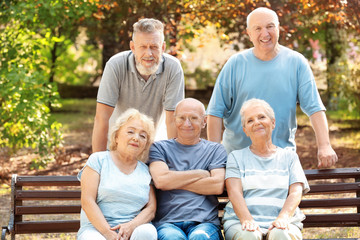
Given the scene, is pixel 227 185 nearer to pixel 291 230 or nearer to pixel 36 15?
pixel 291 230

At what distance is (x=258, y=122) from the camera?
3.82 m

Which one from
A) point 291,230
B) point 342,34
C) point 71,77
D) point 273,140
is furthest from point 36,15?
point 71,77

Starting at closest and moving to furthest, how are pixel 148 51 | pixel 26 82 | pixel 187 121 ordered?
pixel 187 121
pixel 148 51
pixel 26 82

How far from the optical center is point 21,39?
8164mm

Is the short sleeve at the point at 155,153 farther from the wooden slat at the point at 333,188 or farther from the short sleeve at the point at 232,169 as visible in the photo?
the wooden slat at the point at 333,188

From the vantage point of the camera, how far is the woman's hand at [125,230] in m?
3.63

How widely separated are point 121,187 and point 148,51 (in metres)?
0.92

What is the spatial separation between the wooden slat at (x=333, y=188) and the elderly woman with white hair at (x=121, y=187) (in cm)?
122

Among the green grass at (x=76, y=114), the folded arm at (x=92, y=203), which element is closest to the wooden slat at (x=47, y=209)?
the folded arm at (x=92, y=203)

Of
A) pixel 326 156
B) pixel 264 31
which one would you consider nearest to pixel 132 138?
pixel 264 31

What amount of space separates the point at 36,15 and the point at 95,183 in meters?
5.38

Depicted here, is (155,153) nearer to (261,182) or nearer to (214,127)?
(214,127)

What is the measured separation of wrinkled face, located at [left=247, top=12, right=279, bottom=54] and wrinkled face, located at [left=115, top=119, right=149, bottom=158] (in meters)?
0.98

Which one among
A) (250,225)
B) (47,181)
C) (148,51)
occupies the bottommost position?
(250,225)
